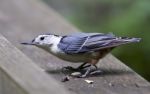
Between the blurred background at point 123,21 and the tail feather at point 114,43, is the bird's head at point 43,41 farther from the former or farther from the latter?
the blurred background at point 123,21

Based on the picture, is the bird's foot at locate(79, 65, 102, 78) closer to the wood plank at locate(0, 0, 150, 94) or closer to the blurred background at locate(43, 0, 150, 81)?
the wood plank at locate(0, 0, 150, 94)

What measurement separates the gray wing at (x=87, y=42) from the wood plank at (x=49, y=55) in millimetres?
74

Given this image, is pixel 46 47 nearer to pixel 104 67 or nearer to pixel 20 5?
pixel 104 67

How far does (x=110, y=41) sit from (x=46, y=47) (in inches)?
13.3

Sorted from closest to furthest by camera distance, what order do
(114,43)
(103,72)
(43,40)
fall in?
(103,72), (43,40), (114,43)

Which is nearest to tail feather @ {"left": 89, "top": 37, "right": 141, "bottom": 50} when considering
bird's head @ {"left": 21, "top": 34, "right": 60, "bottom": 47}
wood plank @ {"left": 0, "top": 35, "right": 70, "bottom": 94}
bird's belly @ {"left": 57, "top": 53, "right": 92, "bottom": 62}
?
bird's belly @ {"left": 57, "top": 53, "right": 92, "bottom": 62}

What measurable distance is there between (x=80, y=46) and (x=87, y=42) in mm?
46

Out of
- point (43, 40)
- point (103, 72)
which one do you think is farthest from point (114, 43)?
point (43, 40)

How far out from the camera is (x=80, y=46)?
322 cm

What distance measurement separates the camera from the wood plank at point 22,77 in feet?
6.56

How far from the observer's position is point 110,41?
325 centimetres

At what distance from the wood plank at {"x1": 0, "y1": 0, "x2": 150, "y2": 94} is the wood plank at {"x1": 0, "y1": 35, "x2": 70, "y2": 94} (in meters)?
0.36

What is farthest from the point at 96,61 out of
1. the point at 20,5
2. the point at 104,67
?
the point at 20,5

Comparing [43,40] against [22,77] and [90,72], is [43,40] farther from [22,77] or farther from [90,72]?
[22,77]
